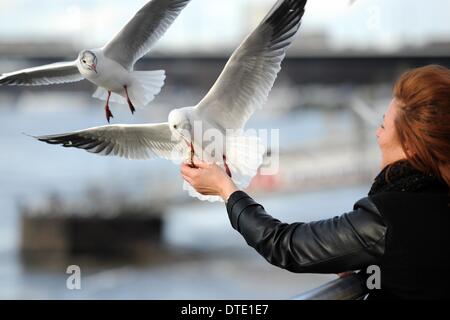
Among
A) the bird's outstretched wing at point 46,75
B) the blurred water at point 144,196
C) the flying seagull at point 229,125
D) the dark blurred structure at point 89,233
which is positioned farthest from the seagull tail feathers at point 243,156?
the dark blurred structure at point 89,233

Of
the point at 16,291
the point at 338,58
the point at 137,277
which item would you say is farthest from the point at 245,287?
the point at 338,58

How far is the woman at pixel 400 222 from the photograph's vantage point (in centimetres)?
73

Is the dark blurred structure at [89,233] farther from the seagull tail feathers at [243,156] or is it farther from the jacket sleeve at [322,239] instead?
the jacket sleeve at [322,239]

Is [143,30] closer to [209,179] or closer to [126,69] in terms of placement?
[126,69]

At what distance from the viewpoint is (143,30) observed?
103 centimetres

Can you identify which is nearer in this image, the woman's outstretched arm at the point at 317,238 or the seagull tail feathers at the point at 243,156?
the woman's outstretched arm at the point at 317,238

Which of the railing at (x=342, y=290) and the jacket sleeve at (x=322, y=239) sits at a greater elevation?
the jacket sleeve at (x=322, y=239)

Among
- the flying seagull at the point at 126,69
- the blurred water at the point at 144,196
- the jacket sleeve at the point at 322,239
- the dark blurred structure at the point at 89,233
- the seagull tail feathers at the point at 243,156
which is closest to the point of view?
the jacket sleeve at the point at 322,239

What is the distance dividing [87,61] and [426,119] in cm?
41

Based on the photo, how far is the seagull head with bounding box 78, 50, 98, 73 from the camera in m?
0.89

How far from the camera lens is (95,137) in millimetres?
1021

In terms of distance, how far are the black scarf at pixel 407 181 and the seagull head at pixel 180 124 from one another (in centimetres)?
26
